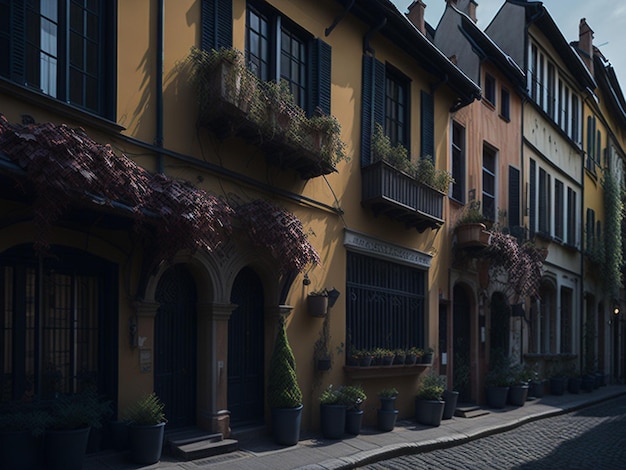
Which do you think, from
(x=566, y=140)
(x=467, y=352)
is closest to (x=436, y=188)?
(x=467, y=352)

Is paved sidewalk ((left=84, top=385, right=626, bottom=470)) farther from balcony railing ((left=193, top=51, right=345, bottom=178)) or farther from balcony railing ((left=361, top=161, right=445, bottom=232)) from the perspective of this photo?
balcony railing ((left=193, top=51, right=345, bottom=178))

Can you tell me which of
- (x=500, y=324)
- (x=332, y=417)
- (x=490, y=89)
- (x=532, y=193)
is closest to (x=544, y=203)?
(x=532, y=193)

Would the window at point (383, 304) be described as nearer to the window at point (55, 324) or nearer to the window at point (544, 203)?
the window at point (55, 324)

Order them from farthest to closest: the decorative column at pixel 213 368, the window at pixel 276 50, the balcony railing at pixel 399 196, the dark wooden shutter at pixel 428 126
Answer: the dark wooden shutter at pixel 428 126, the balcony railing at pixel 399 196, the window at pixel 276 50, the decorative column at pixel 213 368

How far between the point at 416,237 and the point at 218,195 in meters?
5.73

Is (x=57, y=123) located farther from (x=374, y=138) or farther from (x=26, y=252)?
(x=374, y=138)

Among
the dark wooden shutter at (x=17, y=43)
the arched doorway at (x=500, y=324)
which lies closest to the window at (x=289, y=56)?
the dark wooden shutter at (x=17, y=43)

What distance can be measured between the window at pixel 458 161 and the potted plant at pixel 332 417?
6766mm

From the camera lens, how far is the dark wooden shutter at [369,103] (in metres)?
12.1

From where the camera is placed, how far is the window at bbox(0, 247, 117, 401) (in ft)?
22.8

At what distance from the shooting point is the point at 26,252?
7.09 metres

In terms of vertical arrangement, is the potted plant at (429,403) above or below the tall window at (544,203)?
below

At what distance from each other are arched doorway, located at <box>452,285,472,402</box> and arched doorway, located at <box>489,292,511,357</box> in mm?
1280

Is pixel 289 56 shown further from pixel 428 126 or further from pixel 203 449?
pixel 203 449
